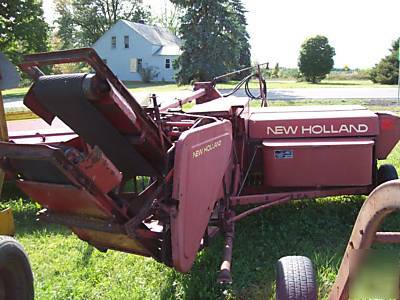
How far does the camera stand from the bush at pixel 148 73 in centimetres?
4525

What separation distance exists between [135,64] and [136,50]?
4.64ft

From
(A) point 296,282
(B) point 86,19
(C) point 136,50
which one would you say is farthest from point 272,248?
(B) point 86,19

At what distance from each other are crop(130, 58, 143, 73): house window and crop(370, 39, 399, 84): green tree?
21.3 m

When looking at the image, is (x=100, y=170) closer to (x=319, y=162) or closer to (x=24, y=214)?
(x=319, y=162)

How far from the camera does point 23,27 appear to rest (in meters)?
32.4

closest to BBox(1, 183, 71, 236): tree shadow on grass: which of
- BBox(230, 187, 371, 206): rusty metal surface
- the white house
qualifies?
BBox(230, 187, 371, 206): rusty metal surface

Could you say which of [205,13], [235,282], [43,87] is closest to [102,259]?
[235,282]

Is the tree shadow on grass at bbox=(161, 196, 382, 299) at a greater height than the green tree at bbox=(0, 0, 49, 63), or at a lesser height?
lesser

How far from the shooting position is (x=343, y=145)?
16.0ft

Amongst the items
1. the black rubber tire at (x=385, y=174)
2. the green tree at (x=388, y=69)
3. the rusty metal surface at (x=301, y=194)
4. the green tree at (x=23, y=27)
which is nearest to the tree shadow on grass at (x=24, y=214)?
the rusty metal surface at (x=301, y=194)

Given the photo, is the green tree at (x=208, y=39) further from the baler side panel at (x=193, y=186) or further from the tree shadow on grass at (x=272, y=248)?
the baler side panel at (x=193, y=186)

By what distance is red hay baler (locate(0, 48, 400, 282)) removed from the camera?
2.75 meters

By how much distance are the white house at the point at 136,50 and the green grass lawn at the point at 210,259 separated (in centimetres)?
4149

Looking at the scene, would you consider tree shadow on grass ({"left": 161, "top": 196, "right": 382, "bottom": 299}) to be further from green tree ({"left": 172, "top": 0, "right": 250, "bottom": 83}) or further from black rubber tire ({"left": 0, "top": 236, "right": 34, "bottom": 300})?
green tree ({"left": 172, "top": 0, "right": 250, "bottom": 83})
